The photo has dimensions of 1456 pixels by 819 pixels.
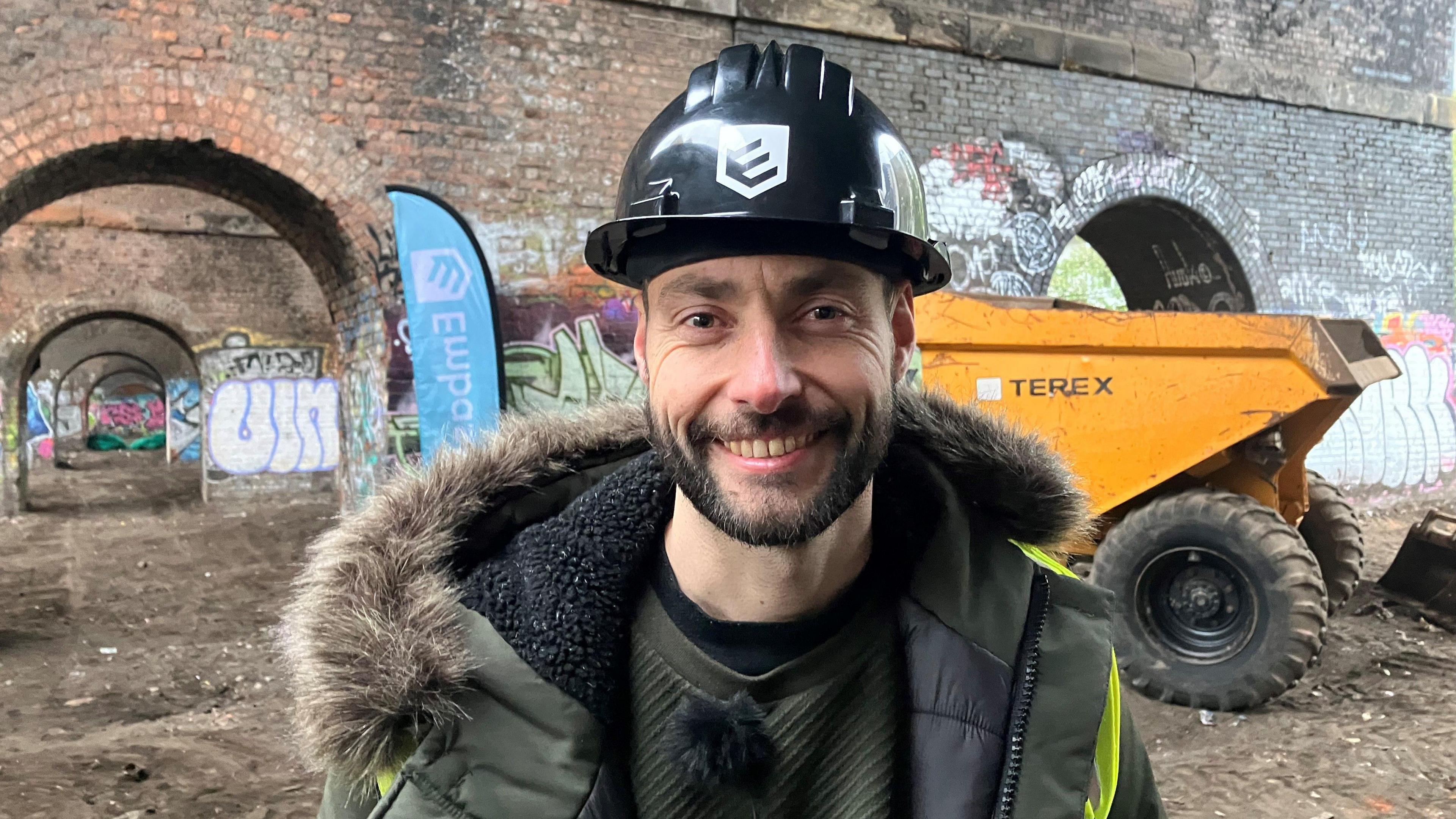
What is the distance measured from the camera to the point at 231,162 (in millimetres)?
6996

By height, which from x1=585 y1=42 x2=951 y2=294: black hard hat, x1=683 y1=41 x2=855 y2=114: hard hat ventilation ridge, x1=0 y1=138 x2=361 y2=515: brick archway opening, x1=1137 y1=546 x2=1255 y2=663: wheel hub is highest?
x1=0 y1=138 x2=361 y2=515: brick archway opening

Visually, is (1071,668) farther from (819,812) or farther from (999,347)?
(999,347)

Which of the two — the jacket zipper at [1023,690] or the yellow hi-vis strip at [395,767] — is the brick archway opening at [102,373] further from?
the jacket zipper at [1023,690]

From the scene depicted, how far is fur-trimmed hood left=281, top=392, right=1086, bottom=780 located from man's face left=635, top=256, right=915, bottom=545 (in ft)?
1.04

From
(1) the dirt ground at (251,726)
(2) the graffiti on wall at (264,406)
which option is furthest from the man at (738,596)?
(2) the graffiti on wall at (264,406)

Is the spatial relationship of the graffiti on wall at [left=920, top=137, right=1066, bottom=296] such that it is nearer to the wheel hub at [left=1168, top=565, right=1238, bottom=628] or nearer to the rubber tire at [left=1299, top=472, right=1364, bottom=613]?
the rubber tire at [left=1299, top=472, right=1364, bottom=613]

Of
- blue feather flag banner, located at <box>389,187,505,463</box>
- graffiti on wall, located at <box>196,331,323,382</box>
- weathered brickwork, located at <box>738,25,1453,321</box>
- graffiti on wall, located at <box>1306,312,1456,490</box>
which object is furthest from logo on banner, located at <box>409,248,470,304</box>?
graffiti on wall, located at <box>1306,312,1456,490</box>

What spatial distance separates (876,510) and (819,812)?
543 mm

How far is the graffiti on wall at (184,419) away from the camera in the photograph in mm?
21828

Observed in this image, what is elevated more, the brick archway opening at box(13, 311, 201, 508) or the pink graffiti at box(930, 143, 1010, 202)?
the pink graffiti at box(930, 143, 1010, 202)

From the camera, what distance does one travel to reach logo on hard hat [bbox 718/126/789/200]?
141cm

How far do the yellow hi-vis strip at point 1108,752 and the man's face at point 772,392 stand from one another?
0.52 meters

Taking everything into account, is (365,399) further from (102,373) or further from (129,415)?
(129,415)

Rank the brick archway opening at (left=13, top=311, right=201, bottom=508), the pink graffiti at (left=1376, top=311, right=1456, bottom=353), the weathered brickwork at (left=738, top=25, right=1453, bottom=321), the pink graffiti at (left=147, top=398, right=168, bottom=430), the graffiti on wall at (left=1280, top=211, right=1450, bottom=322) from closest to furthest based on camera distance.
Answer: the weathered brickwork at (left=738, top=25, right=1453, bottom=321), the graffiti on wall at (left=1280, top=211, right=1450, bottom=322), the pink graffiti at (left=1376, top=311, right=1456, bottom=353), the brick archway opening at (left=13, top=311, right=201, bottom=508), the pink graffiti at (left=147, top=398, right=168, bottom=430)
